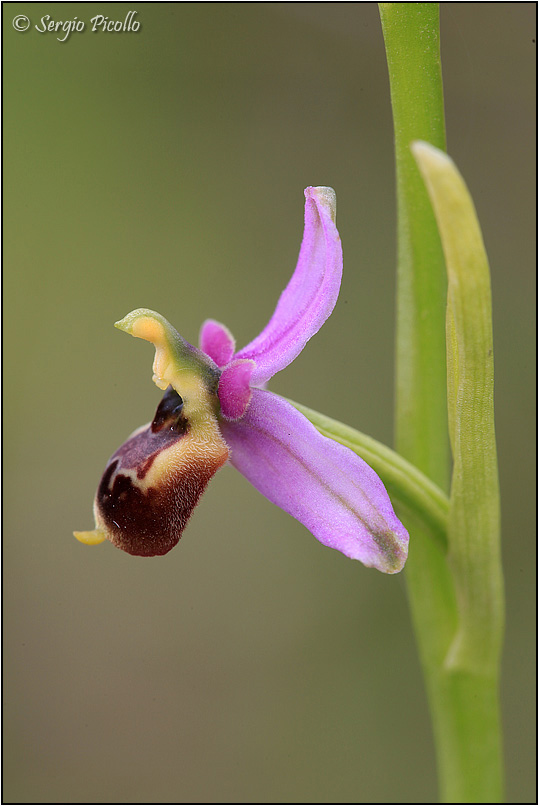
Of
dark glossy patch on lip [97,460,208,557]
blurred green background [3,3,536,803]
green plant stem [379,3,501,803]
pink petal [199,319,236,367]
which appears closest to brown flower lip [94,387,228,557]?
dark glossy patch on lip [97,460,208,557]

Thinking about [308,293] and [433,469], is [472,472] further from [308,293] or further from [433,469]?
[308,293]

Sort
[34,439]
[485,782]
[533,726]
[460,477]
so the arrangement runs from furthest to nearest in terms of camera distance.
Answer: [34,439], [533,726], [485,782], [460,477]

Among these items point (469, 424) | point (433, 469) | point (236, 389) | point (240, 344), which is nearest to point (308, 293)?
point (236, 389)

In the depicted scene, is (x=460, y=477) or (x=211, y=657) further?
(x=211, y=657)

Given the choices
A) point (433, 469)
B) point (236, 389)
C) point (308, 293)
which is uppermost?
point (308, 293)

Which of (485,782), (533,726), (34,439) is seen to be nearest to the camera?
(485,782)

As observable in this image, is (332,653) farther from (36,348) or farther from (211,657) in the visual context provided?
(36,348)

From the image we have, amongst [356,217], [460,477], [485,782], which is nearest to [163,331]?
[460,477]

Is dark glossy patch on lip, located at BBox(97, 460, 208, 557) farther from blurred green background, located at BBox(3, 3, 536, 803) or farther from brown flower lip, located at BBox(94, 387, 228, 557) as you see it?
blurred green background, located at BBox(3, 3, 536, 803)
